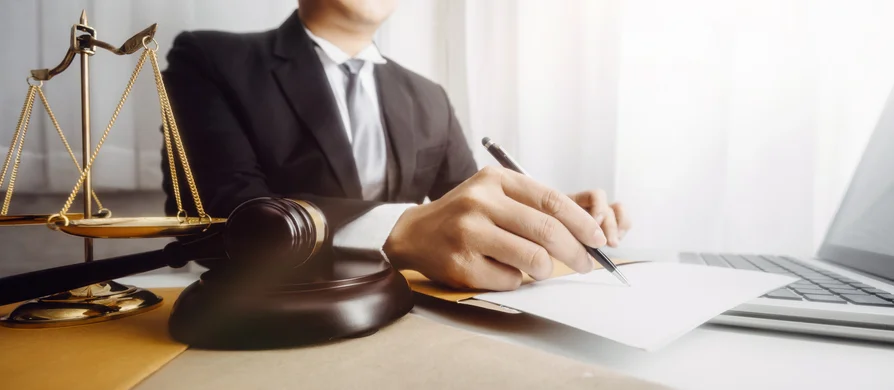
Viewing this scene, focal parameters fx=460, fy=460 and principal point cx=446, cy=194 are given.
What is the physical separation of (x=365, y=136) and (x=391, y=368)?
1.92 ft

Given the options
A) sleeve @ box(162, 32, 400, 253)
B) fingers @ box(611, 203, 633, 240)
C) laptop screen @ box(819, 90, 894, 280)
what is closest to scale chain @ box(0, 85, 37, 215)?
sleeve @ box(162, 32, 400, 253)

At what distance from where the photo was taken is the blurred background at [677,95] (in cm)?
82

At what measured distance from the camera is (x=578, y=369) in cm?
24

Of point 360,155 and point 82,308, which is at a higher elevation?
point 360,155

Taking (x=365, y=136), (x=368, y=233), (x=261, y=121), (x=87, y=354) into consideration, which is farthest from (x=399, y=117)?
(x=87, y=354)

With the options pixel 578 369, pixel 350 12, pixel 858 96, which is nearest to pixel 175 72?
pixel 350 12

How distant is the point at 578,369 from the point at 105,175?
63 cm

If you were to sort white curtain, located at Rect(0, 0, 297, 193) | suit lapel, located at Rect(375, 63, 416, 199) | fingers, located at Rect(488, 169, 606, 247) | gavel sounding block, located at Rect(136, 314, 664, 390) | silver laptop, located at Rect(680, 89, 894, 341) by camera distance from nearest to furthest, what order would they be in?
gavel sounding block, located at Rect(136, 314, 664, 390) → silver laptop, located at Rect(680, 89, 894, 341) → fingers, located at Rect(488, 169, 606, 247) → white curtain, located at Rect(0, 0, 297, 193) → suit lapel, located at Rect(375, 63, 416, 199)

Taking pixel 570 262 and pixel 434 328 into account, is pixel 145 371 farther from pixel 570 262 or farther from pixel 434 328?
pixel 570 262

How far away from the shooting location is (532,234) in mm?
425

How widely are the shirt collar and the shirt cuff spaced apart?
383 millimetres

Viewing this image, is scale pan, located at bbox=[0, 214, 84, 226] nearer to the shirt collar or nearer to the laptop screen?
the shirt collar

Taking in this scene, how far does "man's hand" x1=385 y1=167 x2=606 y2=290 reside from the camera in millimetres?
420

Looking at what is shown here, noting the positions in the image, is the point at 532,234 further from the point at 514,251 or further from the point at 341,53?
the point at 341,53
